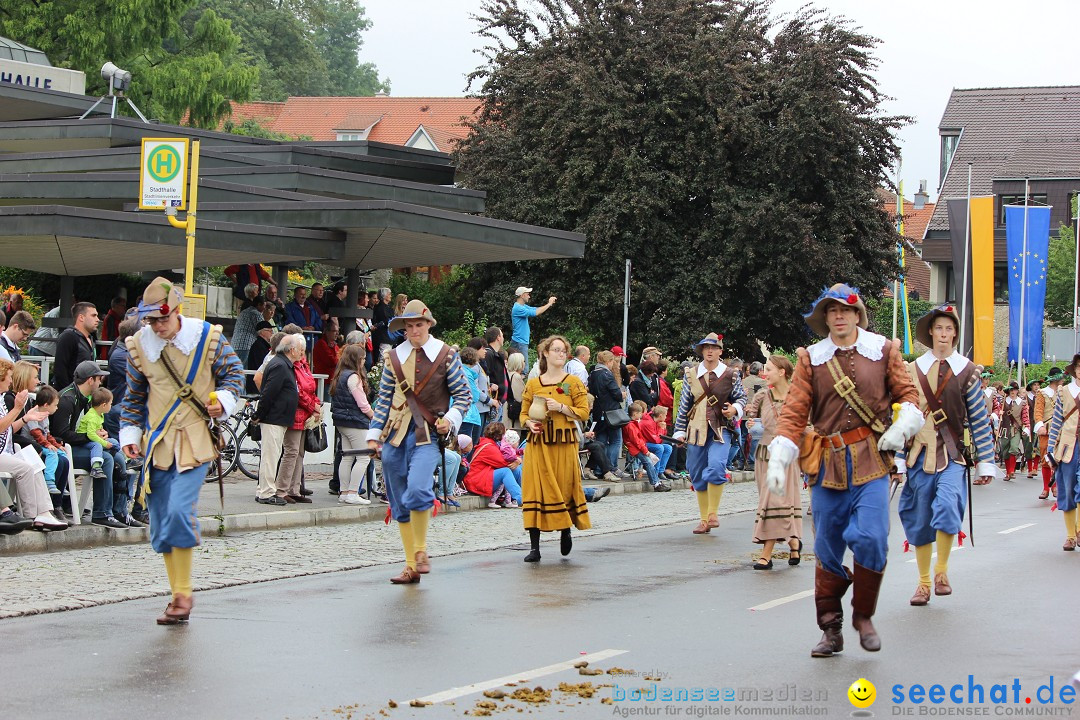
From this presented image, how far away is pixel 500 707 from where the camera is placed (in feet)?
21.2

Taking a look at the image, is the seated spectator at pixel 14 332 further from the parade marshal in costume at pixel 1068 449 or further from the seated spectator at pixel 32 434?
the parade marshal in costume at pixel 1068 449

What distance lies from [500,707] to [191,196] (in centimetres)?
1069


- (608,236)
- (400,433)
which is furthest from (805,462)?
(608,236)

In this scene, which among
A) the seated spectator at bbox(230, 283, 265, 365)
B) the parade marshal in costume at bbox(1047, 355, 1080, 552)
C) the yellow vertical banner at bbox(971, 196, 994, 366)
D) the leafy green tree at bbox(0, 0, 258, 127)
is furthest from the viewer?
the leafy green tree at bbox(0, 0, 258, 127)

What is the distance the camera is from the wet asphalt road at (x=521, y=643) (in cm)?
660

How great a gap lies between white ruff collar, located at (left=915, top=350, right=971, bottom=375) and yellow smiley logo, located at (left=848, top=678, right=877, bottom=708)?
166 inches

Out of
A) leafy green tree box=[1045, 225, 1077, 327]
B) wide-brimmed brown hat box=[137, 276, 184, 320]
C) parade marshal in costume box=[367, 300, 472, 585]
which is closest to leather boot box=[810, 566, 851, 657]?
parade marshal in costume box=[367, 300, 472, 585]

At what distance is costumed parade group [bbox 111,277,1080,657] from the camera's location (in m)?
7.95

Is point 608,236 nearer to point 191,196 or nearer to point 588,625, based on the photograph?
point 191,196

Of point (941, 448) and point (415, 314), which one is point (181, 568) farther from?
point (941, 448)

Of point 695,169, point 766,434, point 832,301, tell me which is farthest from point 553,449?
point 695,169

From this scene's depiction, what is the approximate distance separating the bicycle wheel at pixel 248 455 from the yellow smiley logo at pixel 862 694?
11955 mm

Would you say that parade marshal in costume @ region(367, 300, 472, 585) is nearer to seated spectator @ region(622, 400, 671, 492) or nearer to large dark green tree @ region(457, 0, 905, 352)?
seated spectator @ region(622, 400, 671, 492)

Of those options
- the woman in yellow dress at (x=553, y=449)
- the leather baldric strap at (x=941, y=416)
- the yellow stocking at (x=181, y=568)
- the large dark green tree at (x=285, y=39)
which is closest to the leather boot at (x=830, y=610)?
the leather baldric strap at (x=941, y=416)
